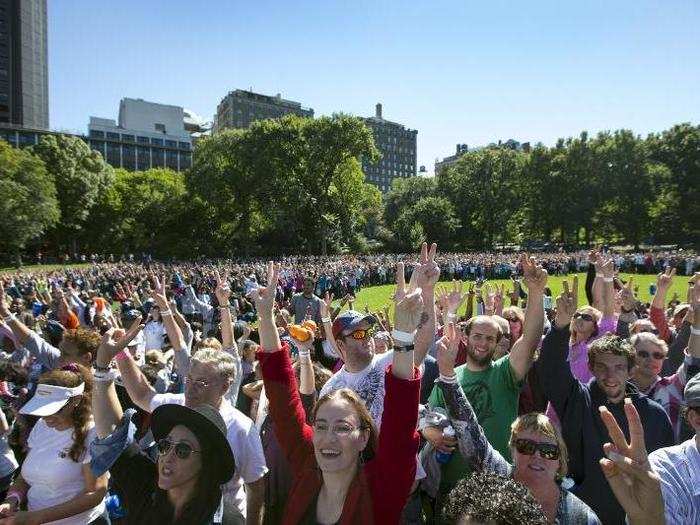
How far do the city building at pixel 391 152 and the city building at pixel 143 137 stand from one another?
52131 mm

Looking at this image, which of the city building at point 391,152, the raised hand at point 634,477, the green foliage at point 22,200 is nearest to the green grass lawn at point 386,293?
the raised hand at point 634,477

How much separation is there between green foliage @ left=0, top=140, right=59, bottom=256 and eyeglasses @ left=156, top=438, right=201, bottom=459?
4703 cm

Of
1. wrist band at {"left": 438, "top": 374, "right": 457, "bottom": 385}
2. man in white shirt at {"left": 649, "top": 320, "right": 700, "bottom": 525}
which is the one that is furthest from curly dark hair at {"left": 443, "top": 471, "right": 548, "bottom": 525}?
man in white shirt at {"left": 649, "top": 320, "right": 700, "bottom": 525}

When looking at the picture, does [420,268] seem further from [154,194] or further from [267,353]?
[154,194]

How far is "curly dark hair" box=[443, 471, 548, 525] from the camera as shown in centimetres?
178

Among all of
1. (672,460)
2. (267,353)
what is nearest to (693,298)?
(672,460)

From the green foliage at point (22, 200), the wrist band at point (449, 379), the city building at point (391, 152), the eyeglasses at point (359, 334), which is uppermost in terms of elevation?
the city building at point (391, 152)

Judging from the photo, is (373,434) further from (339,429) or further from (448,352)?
(448,352)

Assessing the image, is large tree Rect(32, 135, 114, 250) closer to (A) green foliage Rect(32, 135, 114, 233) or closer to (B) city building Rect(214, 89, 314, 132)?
(A) green foliage Rect(32, 135, 114, 233)

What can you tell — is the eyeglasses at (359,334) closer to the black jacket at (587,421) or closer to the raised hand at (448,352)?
the raised hand at (448,352)

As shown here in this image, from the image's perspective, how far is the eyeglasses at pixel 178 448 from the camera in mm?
2449

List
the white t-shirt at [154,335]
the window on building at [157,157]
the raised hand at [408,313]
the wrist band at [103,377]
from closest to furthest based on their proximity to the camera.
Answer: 1. the raised hand at [408,313]
2. the wrist band at [103,377]
3. the white t-shirt at [154,335]
4. the window on building at [157,157]

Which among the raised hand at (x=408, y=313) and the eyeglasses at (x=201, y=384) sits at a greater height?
the raised hand at (x=408, y=313)

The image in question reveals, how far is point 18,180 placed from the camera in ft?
149
